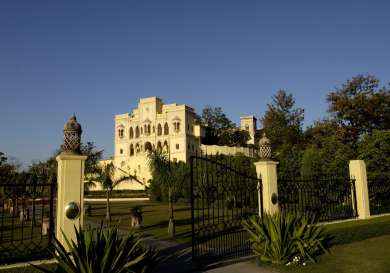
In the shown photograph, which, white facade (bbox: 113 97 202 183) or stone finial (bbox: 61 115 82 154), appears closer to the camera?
stone finial (bbox: 61 115 82 154)

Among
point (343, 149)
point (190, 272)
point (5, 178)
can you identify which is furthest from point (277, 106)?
point (190, 272)

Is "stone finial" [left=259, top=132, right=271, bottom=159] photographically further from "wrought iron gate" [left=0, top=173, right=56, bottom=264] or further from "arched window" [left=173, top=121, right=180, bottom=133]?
"arched window" [left=173, top=121, right=180, bottom=133]

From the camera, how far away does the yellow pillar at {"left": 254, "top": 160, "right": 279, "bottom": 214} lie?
416 inches

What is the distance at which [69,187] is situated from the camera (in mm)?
7480

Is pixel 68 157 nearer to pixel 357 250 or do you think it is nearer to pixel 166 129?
pixel 357 250

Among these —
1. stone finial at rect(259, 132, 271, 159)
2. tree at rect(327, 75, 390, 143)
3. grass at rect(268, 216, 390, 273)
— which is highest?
tree at rect(327, 75, 390, 143)

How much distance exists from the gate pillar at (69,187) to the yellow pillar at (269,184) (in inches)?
229

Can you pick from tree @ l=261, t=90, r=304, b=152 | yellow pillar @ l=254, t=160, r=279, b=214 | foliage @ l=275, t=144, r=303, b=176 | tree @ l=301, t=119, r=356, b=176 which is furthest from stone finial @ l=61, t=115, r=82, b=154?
tree @ l=261, t=90, r=304, b=152

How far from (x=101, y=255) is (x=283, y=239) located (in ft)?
16.4

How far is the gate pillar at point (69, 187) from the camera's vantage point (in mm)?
7293

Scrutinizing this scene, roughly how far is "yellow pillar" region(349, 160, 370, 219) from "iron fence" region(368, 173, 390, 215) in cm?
238

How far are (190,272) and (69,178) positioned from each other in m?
3.87

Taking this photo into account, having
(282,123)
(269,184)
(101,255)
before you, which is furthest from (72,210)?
(282,123)

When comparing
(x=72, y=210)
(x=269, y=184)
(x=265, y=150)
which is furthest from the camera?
(x=265, y=150)
